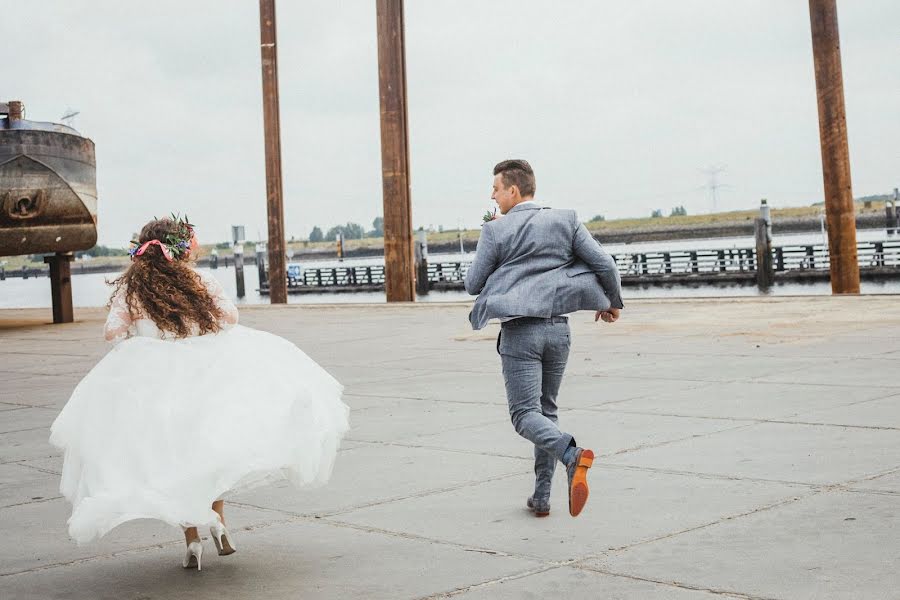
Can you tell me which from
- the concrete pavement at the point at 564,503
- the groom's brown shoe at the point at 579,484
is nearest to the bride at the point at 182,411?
the concrete pavement at the point at 564,503

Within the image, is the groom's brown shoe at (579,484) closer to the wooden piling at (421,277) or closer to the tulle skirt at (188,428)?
the tulle skirt at (188,428)

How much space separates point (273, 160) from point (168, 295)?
81.2 feet

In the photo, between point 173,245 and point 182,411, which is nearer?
point 182,411

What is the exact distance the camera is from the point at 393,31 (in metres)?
24.4

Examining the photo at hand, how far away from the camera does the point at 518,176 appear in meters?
5.11

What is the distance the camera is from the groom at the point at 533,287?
4977 millimetres

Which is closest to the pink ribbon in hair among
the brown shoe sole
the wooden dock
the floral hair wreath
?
the floral hair wreath

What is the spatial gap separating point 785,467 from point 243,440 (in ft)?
9.36

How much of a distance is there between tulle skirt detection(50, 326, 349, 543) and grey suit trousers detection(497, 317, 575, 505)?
0.80 meters

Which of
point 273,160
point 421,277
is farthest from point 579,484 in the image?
point 421,277

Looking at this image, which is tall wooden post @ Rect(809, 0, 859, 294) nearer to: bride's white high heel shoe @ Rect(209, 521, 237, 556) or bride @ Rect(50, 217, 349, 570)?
bride @ Rect(50, 217, 349, 570)

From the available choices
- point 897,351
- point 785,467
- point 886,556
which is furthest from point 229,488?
point 897,351

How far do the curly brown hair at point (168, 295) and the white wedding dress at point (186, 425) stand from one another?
41mm

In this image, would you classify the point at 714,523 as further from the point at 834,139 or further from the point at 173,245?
the point at 834,139
